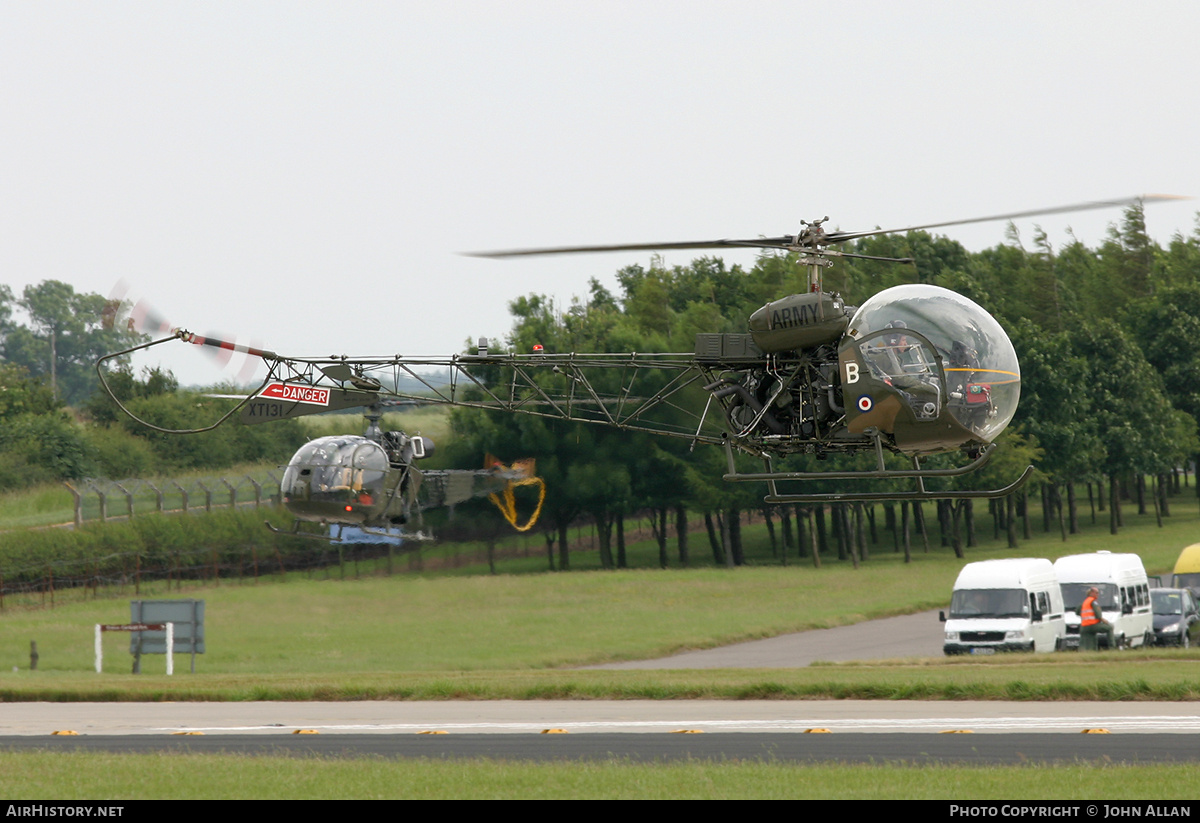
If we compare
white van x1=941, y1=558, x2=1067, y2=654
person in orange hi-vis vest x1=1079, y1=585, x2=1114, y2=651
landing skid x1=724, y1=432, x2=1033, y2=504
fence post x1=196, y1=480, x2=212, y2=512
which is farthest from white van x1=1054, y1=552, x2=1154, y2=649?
fence post x1=196, y1=480, x2=212, y2=512

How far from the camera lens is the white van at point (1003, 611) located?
31.1 meters

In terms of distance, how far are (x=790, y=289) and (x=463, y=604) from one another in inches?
1128

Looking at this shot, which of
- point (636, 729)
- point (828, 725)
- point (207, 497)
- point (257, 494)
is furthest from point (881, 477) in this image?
point (207, 497)

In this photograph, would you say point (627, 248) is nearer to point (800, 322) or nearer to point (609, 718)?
point (800, 322)

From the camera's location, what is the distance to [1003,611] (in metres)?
31.4

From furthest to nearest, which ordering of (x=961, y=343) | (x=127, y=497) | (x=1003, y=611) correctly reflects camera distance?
(x=127, y=497) → (x=1003, y=611) → (x=961, y=343)

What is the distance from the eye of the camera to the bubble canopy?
48.3 ft

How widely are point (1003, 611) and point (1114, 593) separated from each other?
3621 mm

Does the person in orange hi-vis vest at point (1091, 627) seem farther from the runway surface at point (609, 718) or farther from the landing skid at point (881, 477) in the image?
the landing skid at point (881, 477)

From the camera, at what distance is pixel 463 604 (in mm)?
45688

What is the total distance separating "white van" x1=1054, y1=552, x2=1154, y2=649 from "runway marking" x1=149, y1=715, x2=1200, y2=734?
15.1 m
